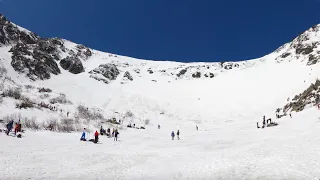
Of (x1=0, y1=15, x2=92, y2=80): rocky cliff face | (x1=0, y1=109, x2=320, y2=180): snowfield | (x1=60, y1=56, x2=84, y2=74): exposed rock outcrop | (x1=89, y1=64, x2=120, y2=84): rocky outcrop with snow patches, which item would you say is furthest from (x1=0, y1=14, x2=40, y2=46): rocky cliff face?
(x1=0, y1=109, x2=320, y2=180): snowfield

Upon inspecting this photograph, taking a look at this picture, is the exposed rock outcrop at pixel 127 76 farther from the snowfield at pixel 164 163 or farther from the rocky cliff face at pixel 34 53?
the snowfield at pixel 164 163

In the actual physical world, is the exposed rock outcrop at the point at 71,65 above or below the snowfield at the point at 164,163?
above

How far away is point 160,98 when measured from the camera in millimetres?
87125

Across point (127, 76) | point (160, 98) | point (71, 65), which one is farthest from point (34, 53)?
point (160, 98)

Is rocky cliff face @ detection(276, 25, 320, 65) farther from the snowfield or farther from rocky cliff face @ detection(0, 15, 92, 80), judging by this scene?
the snowfield

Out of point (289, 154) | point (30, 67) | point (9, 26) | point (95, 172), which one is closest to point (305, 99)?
point (289, 154)

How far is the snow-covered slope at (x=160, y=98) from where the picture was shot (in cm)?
1945

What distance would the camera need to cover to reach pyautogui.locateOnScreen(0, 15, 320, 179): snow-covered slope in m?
19.5

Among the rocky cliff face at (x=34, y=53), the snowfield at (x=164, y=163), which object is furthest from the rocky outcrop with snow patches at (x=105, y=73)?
the snowfield at (x=164, y=163)

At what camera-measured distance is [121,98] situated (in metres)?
83.2

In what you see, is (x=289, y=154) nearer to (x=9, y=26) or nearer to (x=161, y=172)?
(x=161, y=172)

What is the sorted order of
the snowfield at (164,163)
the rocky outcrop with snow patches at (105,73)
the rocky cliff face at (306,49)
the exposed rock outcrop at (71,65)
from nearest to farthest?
the snowfield at (164,163) → the rocky cliff face at (306,49) → the rocky outcrop with snow patches at (105,73) → the exposed rock outcrop at (71,65)

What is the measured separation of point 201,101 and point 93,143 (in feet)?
195

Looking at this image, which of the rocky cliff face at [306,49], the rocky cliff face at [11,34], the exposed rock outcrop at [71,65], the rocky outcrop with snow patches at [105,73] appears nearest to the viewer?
the rocky cliff face at [306,49]
